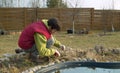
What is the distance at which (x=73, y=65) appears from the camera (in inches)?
235

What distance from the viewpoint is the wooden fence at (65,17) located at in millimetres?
22594

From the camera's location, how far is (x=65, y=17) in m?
23.0

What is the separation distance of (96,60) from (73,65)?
729 mm

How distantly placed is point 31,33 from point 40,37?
0.80ft

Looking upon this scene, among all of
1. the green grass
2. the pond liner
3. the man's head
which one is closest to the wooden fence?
the green grass

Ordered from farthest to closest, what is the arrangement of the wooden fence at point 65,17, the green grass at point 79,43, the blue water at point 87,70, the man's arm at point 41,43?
the wooden fence at point 65,17 < the green grass at point 79,43 < the blue water at point 87,70 < the man's arm at point 41,43

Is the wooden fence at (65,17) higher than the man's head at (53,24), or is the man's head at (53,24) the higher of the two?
the man's head at (53,24)

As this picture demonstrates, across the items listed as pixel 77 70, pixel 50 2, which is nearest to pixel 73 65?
pixel 77 70

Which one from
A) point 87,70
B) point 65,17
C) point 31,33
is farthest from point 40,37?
point 65,17

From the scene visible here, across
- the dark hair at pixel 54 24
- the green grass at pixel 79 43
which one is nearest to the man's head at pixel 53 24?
the dark hair at pixel 54 24

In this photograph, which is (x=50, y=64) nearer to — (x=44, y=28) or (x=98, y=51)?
(x=44, y=28)

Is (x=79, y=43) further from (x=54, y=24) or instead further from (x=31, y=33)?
(x=54, y=24)

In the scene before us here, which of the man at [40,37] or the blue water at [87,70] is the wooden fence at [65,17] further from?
the man at [40,37]

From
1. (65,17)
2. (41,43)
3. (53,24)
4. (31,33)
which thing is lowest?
(65,17)
